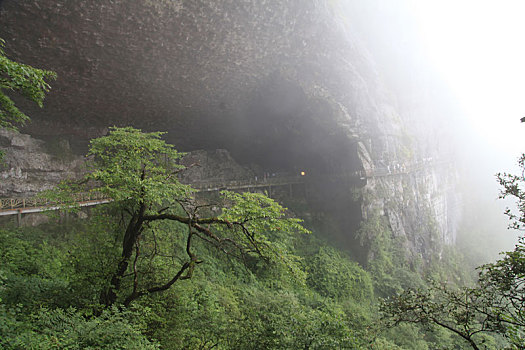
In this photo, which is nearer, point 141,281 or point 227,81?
point 141,281

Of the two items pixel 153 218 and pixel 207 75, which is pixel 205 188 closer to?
pixel 207 75

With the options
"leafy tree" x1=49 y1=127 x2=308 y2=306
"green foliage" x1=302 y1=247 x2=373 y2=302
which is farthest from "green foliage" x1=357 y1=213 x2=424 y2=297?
"leafy tree" x1=49 y1=127 x2=308 y2=306

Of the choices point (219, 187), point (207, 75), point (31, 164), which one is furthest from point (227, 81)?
point (31, 164)

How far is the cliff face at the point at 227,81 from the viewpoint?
424 inches

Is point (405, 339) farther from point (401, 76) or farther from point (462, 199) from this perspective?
point (462, 199)

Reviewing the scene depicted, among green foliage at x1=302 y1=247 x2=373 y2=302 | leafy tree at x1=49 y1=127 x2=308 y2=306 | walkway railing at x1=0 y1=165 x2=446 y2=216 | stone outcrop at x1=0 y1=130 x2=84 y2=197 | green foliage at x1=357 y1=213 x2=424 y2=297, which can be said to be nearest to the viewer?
leafy tree at x1=49 y1=127 x2=308 y2=306

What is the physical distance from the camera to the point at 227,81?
670 inches

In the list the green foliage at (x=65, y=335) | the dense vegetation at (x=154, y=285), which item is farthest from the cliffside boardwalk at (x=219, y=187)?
the green foliage at (x=65, y=335)

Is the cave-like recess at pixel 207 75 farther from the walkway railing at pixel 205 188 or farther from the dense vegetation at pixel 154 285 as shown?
the dense vegetation at pixel 154 285

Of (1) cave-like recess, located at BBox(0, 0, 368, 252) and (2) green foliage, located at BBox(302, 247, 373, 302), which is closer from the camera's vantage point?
(1) cave-like recess, located at BBox(0, 0, 368, 252)

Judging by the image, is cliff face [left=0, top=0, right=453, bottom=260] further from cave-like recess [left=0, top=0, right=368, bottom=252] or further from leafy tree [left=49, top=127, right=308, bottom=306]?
leafy tree [left=49, top=127, right=308, bottom=306]

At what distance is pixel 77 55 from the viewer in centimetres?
1162

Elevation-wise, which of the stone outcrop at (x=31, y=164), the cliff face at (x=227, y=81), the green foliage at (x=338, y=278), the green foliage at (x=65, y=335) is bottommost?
the green foliage at (x=338, y=278)

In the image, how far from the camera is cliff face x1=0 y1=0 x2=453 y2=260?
1076 cm
